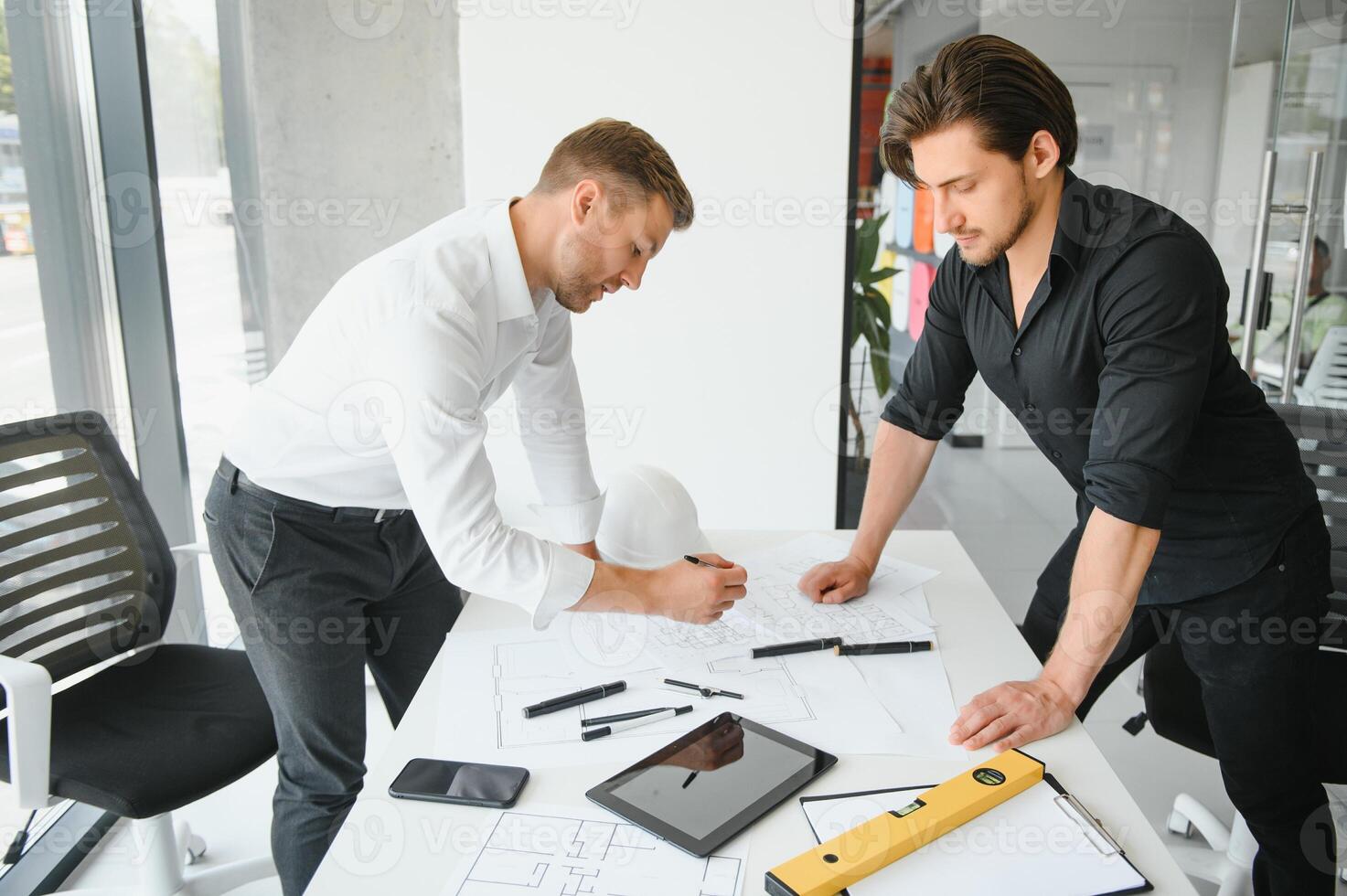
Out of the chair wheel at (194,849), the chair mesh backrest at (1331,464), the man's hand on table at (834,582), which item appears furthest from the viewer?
the chair wheel at (194,849)

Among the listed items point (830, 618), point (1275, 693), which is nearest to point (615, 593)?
point (830, 618)

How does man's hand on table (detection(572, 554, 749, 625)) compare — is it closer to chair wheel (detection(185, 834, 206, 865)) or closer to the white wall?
chair wheel (detection(185, 834, 206, 865))

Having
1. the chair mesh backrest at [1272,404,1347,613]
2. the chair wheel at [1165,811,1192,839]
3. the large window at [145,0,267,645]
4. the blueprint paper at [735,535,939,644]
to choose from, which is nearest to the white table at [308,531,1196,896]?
the blueprint paper at [735,535,939,644]

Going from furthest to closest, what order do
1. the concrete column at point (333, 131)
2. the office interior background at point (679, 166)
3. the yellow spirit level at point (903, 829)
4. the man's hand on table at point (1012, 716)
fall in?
the concrete column at point (333, 131), the office interior background at point (679, 166), the man's hand on table at point (1012, 716), the yellow spirit level at point (903, 829)

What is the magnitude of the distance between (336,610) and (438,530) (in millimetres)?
435

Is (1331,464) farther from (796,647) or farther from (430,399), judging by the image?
(430,399)

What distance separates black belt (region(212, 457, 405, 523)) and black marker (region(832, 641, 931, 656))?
2.59 feet

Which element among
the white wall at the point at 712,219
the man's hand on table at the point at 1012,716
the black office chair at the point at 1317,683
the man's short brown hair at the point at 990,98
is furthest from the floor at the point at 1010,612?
the man's short brown hair at the point at 990,98

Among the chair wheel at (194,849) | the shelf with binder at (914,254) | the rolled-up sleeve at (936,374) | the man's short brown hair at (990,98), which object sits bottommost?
the chair wheel at (194,849)

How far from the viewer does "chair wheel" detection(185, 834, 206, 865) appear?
238cm

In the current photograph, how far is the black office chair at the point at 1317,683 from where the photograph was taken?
1.78 meters

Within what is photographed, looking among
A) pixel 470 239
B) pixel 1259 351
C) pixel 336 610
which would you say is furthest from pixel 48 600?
pixel 1259 351

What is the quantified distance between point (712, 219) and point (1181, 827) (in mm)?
2028

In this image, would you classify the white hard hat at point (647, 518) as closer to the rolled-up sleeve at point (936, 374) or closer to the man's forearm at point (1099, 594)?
the rolled-up sleeve at point (936, 374)
